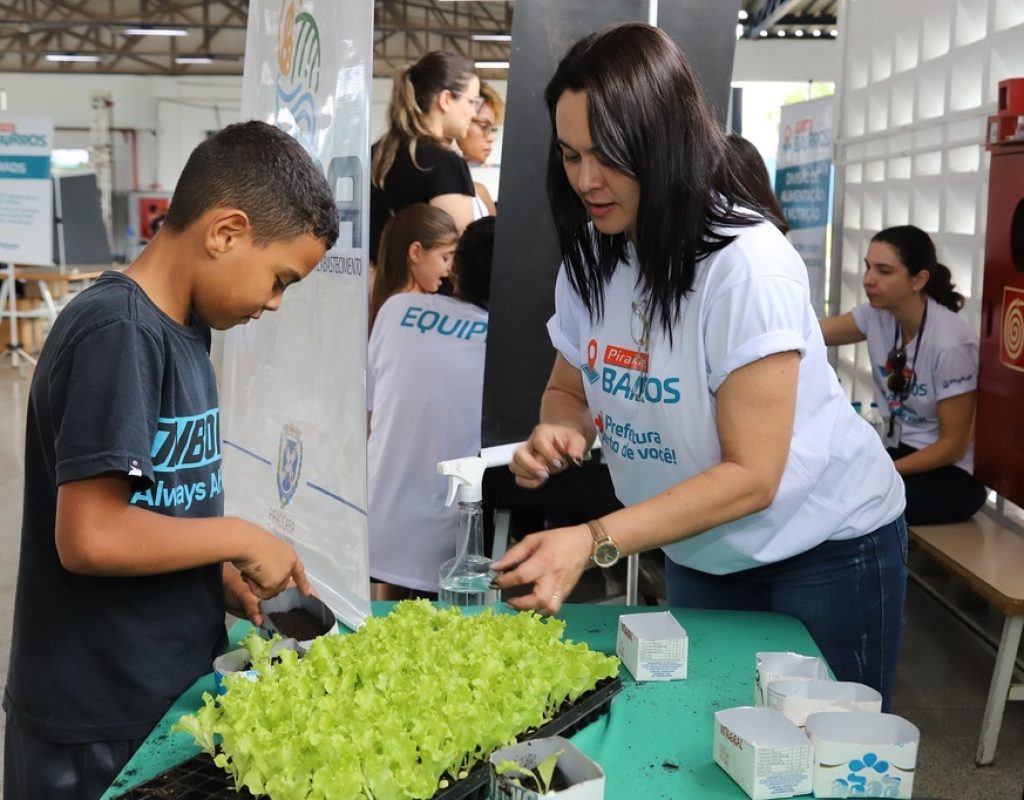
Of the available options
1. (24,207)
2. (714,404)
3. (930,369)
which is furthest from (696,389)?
(24,207)

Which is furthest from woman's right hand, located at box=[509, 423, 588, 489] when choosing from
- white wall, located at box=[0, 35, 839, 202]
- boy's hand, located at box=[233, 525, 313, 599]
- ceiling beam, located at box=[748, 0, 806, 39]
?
white wall, located at box=[0, 35, 839, 202]

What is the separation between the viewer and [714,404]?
5.07 feet

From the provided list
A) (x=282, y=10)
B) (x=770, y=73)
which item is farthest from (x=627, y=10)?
(x=770, y=73)

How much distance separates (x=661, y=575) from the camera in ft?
14.2

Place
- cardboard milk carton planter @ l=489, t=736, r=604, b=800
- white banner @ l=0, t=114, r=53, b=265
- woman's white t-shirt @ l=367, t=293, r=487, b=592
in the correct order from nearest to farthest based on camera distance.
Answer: cardboard milk carton planter @ l=489, t=736, r=604, b=800
woman's white t-shirt @ l=367, t=293, r=487, b=592
white banner @ l=0, t=114, r=53, b=265

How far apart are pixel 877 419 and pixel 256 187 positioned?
329cm

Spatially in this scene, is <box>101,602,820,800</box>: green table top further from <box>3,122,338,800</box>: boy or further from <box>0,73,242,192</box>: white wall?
<box>0,73,242,192</box>: white wall

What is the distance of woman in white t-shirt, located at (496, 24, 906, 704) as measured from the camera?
146 cm

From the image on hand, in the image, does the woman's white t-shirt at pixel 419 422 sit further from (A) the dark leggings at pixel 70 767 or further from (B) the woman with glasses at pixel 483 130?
(A) the dark leggings at pixel 70 767

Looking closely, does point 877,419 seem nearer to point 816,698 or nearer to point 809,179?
point 809,179

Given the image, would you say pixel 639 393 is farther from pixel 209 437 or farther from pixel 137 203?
pixel 137 203

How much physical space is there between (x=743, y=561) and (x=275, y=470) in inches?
35.2

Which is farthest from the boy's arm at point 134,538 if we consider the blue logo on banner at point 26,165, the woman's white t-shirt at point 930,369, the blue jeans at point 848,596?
the blue logo on banner at point 26,165

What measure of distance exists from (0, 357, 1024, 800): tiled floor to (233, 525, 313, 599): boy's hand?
1697mm
